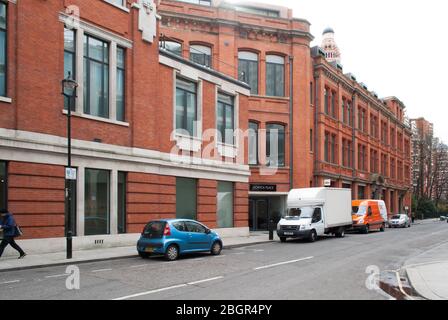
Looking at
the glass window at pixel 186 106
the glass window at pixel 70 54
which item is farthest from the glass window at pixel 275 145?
the glass window at pixel 70 54

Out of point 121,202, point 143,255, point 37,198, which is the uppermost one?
point 37,198

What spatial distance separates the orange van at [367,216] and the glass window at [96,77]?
2088 cm

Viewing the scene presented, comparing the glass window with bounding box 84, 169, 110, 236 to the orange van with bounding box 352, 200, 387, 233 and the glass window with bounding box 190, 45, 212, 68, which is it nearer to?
the glass window with bounding box 190, 45, 212, 68

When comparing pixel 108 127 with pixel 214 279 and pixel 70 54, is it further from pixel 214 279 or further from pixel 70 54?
pixel 214 279

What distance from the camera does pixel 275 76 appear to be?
3669 centimetres

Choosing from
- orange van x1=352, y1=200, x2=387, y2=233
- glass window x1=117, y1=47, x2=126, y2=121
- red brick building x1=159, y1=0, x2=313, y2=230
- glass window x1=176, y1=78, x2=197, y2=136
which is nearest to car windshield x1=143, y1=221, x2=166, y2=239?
glass window x1=117, y1=47, x2=126, y2=121

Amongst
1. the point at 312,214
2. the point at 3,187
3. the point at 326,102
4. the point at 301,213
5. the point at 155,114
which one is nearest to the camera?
the point at 3,187

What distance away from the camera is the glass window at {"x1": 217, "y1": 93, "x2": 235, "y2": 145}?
27.8m

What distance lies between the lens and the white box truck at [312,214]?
24.5 meters

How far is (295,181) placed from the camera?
36.3 metres

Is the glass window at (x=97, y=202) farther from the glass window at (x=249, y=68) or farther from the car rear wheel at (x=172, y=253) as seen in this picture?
the glass window at (x=249, y=68)

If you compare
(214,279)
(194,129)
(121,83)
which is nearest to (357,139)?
(194,129)

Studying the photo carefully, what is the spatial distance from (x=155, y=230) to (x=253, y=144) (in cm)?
1975
